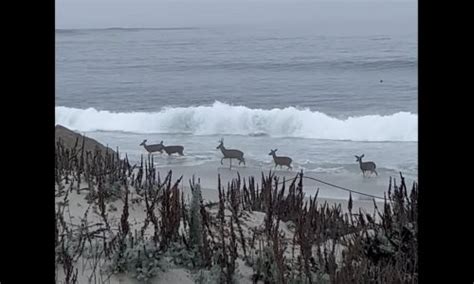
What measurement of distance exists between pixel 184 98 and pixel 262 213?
3.07m

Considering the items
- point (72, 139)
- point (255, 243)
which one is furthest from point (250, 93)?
point (255, 243)

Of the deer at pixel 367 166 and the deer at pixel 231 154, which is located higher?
the deer at pixel 231 154

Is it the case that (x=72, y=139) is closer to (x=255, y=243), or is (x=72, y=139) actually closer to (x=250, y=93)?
(x=255, y=243)

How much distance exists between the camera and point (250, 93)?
235 inches

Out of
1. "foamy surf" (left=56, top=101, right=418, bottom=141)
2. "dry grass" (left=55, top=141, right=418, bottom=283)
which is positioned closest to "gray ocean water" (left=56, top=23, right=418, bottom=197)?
"foamy surf" (left=56, top=101, right=418, bottom=141)

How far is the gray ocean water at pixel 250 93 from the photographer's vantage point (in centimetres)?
389

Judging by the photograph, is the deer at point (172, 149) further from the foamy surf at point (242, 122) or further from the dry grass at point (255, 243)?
the dry grass at point (255, 243)

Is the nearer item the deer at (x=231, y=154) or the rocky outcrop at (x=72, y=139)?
the deer at (x=231, y=154)

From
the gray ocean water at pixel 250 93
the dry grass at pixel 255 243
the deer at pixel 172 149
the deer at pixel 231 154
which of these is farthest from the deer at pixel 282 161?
the dry grass at pixel 255 243

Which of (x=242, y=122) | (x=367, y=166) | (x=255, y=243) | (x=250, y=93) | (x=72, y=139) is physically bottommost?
(x=255, y=243)

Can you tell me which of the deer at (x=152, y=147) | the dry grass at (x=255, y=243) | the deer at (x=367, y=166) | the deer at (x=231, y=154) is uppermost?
the deer at (x=152, y=147)

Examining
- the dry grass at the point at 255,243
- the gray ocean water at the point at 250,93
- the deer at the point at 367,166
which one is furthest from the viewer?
the gray ocean water at the point at 250,93
